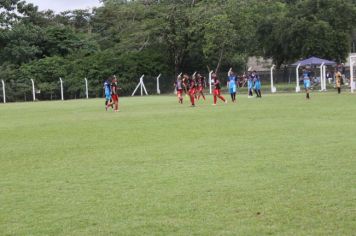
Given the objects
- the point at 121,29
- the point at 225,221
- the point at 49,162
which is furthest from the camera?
the point at 121,29

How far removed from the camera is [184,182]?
902 cm

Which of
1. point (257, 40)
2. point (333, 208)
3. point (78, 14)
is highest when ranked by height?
point (78, 14)

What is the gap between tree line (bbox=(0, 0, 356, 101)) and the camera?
50656mm

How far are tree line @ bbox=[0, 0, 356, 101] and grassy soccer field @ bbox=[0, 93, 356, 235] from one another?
116 feet

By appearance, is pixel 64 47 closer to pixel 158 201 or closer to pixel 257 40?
pixel 257 40

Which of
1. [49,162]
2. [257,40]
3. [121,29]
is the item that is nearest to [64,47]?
[121,29]

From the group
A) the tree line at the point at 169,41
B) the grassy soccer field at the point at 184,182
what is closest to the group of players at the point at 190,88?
the grassy soccer field at the point at 184,182

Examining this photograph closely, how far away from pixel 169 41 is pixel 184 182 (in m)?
50.6

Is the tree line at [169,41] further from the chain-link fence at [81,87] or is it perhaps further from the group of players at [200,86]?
the group of players at [200,86]

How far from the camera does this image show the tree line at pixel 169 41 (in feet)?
166

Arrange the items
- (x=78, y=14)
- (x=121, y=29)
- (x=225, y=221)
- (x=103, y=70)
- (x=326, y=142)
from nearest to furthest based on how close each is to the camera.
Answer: (x=225, y=221), (x=326, y=142), (x=103, y=70), (x=121, y=29), (x=78, y=14)

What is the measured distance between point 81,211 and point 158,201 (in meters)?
1.02

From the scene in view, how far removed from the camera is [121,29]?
64.7 m

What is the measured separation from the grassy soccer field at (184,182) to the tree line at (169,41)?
3542cm
